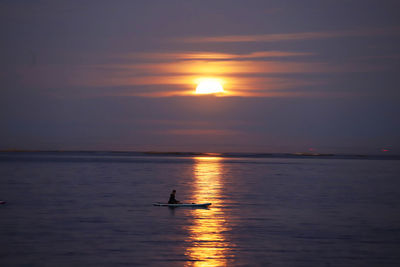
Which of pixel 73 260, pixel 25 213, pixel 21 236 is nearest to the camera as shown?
pixel 73 260

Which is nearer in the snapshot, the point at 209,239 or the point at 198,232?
the point at 209,239

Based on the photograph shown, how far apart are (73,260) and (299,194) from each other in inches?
1853

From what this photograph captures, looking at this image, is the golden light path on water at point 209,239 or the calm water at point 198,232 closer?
the golden light path on water at point 209,239

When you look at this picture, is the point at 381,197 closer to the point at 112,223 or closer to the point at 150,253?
the point at 112,223

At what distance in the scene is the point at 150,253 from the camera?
97.6ft

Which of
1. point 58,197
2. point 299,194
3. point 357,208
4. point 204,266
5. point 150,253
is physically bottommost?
point 204,266

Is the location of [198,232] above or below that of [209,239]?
above

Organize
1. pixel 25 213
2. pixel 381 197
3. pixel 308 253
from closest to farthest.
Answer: pixel 308 253 → pixel 25 213 → pixel 381 197

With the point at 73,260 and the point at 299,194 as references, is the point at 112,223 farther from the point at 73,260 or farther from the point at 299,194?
the point at 299,194

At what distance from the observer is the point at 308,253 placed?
3039cm

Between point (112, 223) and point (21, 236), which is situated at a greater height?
point (112, 223)

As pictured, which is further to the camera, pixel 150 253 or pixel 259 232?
pixel 259 232

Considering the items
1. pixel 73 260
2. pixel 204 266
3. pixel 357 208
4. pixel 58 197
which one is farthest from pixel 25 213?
pixel 357 208

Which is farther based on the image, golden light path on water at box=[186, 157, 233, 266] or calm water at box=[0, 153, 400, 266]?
calm water at box=[0, 153, 400, 266]
